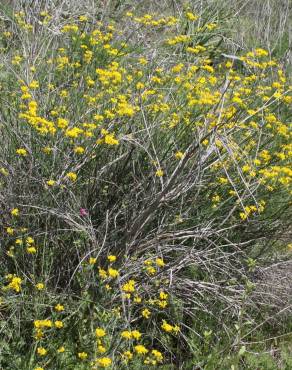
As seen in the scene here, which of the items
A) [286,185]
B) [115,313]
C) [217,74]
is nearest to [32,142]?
[115,313]

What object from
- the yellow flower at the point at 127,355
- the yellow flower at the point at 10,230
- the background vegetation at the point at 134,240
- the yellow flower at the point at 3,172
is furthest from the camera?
the yellow flower at the point at 3,172

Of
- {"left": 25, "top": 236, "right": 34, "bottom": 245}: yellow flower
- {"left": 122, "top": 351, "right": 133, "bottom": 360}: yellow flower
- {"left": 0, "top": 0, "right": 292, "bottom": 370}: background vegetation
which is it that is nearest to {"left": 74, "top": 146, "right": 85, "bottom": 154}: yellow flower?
{"left": 0, "top": 0, "right": 292, "bottom": 370}: background vegetation

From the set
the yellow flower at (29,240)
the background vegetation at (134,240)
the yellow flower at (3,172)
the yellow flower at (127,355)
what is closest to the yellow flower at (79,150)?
the background vegetation at (134,240)

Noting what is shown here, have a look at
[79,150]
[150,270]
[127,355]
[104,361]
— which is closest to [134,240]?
[150,270]

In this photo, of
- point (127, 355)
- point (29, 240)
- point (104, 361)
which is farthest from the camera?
point (29, 240)

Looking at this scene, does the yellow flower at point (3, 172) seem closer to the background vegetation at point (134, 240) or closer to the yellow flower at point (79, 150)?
the background vegetation at point (134, 240)

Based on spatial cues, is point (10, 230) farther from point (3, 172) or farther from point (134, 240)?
point (134, 240)

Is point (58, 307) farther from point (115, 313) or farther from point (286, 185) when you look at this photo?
point (286, 185)

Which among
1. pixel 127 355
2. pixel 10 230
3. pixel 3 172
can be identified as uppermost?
pixel 3 172

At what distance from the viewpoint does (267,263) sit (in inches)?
144

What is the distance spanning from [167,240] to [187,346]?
557mm

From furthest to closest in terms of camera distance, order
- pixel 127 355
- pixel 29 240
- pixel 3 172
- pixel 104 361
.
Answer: pixel 3 172
pixel 29 240
pixel 127 355
pixel 104 361

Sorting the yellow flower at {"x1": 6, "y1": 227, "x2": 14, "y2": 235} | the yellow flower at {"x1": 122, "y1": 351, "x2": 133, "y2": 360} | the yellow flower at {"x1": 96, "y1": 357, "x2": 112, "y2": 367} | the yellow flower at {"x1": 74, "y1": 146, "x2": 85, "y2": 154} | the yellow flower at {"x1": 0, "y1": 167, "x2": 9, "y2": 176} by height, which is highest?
the yellow flower at {"x1": 74, "y1": 146, "x2": 85, "y2": 154}

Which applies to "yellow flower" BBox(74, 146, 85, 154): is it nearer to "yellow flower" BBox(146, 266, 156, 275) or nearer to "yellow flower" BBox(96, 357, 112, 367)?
"yellow flower" BBox(146, 266, 156, 275)
